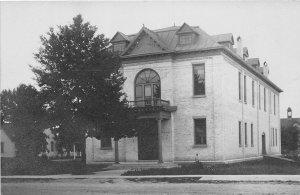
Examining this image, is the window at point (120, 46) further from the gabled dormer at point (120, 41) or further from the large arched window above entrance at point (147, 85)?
the large arched window above entrance at point (147, 85)

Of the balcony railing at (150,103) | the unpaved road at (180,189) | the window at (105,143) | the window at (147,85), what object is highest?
the window at (147,85)

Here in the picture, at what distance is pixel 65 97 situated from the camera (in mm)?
20531

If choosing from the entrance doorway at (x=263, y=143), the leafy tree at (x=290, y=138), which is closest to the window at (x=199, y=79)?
the entrance doorway at (x=263, y=143)

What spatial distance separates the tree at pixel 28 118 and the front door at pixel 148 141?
6.96 m

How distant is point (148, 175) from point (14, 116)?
9.09 metres

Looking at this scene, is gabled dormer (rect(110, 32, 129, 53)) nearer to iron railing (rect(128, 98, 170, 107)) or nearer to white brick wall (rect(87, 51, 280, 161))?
white brick wall (rect(87, 51, 280, 161))

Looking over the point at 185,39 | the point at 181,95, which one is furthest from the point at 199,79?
the point at 185,39

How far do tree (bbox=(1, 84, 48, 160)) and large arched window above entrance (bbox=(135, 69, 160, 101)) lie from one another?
7.63m

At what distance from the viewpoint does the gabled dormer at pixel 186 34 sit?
1095 inches

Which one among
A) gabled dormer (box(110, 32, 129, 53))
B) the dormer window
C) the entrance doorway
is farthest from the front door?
the entrance doorway

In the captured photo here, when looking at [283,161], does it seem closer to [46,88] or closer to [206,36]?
[206,36]

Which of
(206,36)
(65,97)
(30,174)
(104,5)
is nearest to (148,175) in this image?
(65,97)

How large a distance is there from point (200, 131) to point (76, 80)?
1062 centimetres

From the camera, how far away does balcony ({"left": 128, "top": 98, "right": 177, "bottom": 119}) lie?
25.7 m
